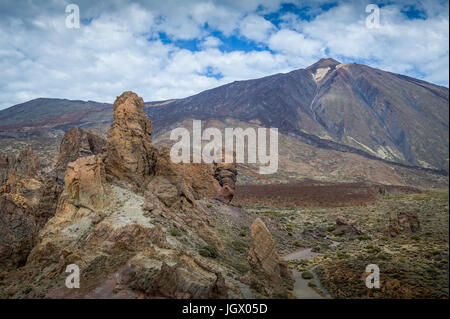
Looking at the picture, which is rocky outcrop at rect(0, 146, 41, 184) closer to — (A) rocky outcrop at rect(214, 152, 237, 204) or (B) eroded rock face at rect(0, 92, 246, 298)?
(B) eroded rock face at rect(0, 92, 246, 298)

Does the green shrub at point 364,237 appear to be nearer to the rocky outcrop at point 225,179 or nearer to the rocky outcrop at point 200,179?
the rocky outcrop at point 225,179

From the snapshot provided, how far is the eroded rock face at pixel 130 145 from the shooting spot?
71.7ft

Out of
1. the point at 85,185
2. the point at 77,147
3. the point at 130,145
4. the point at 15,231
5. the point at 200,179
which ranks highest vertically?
the point at 77,147

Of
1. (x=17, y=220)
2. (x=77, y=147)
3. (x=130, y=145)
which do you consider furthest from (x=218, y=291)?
(x=77, y=147)

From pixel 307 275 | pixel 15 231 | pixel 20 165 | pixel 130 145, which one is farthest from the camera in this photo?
pixel 20 165

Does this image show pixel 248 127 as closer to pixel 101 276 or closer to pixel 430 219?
pixel 430 219

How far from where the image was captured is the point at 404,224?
3409 cm

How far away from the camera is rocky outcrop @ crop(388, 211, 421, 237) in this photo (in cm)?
3353

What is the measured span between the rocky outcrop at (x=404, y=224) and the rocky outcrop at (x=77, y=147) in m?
34.4

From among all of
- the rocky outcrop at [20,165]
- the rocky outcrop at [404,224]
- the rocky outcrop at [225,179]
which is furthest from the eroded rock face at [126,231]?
the rocky outcrop at [404,224]

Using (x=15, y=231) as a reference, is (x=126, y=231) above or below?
above

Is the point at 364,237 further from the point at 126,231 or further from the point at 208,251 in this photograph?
the point at 126,231

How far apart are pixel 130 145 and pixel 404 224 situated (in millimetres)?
30621

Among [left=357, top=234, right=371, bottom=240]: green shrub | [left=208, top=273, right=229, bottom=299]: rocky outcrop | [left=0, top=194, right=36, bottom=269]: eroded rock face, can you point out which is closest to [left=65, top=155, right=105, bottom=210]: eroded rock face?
[left=0, top=194, right=36, bottom=269]: eroded rock face
